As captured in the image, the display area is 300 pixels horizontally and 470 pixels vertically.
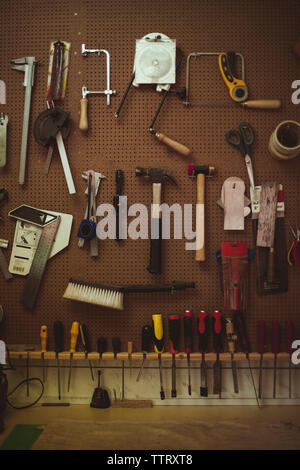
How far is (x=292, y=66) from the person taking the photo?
1.89 m

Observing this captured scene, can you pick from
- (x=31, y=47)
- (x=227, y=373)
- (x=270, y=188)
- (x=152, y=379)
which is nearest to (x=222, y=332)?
(x=227, y=373)

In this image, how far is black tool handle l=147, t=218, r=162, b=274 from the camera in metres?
1.82

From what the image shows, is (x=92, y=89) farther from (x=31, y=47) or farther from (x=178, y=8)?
(x=178, y=8)

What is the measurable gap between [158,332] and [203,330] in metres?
0.23

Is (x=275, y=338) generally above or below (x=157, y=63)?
below

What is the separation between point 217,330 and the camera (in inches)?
71.6

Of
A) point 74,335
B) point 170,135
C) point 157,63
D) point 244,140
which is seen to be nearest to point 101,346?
point 74,335

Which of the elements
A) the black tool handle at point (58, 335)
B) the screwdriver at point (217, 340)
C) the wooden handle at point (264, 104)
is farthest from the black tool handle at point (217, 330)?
the wooden handle at point (264, 104)

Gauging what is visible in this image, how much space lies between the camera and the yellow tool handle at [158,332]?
182 centimetres

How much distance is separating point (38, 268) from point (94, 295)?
0.33 m

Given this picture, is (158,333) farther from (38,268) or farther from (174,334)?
(38,268)

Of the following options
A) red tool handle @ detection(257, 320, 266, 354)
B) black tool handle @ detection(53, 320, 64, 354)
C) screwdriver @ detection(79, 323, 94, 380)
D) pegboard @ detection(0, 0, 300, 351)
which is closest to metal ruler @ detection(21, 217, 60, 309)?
pegboard @ detection(0, 0, 300, 351)

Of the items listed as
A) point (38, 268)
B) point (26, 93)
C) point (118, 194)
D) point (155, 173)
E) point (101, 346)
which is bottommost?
point (101, 346)

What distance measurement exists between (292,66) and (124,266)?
53.9 inches
